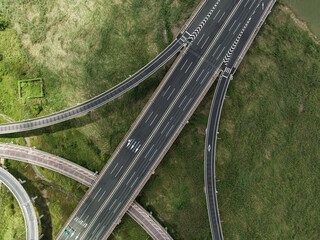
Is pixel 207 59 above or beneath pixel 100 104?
above

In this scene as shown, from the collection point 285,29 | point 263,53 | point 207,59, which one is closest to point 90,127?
point 207,59

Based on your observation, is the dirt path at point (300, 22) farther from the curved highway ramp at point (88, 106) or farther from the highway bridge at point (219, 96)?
the curved highway ramp at point (88, 106)

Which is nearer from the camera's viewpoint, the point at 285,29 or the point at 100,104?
the point at 100,104

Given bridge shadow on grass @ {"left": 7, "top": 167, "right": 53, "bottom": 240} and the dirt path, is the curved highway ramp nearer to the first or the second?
bridge shadow on grass @ {"left": 7, "top": 167, "right": 53, "bottom": 240}

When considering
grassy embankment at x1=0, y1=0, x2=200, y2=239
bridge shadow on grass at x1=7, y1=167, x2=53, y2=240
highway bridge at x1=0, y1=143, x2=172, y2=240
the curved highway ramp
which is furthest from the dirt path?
bridge shadow on grass at x1=7, y1=167, x2=53, y2=240

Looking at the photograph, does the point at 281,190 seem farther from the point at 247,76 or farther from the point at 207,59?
the point at 207,59

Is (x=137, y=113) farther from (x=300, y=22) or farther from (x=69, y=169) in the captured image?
(x=300, y=22)

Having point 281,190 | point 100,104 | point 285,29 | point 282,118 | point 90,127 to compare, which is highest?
point 285,29

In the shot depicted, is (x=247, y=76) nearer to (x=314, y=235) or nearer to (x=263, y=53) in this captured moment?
(x=263, y=53)
